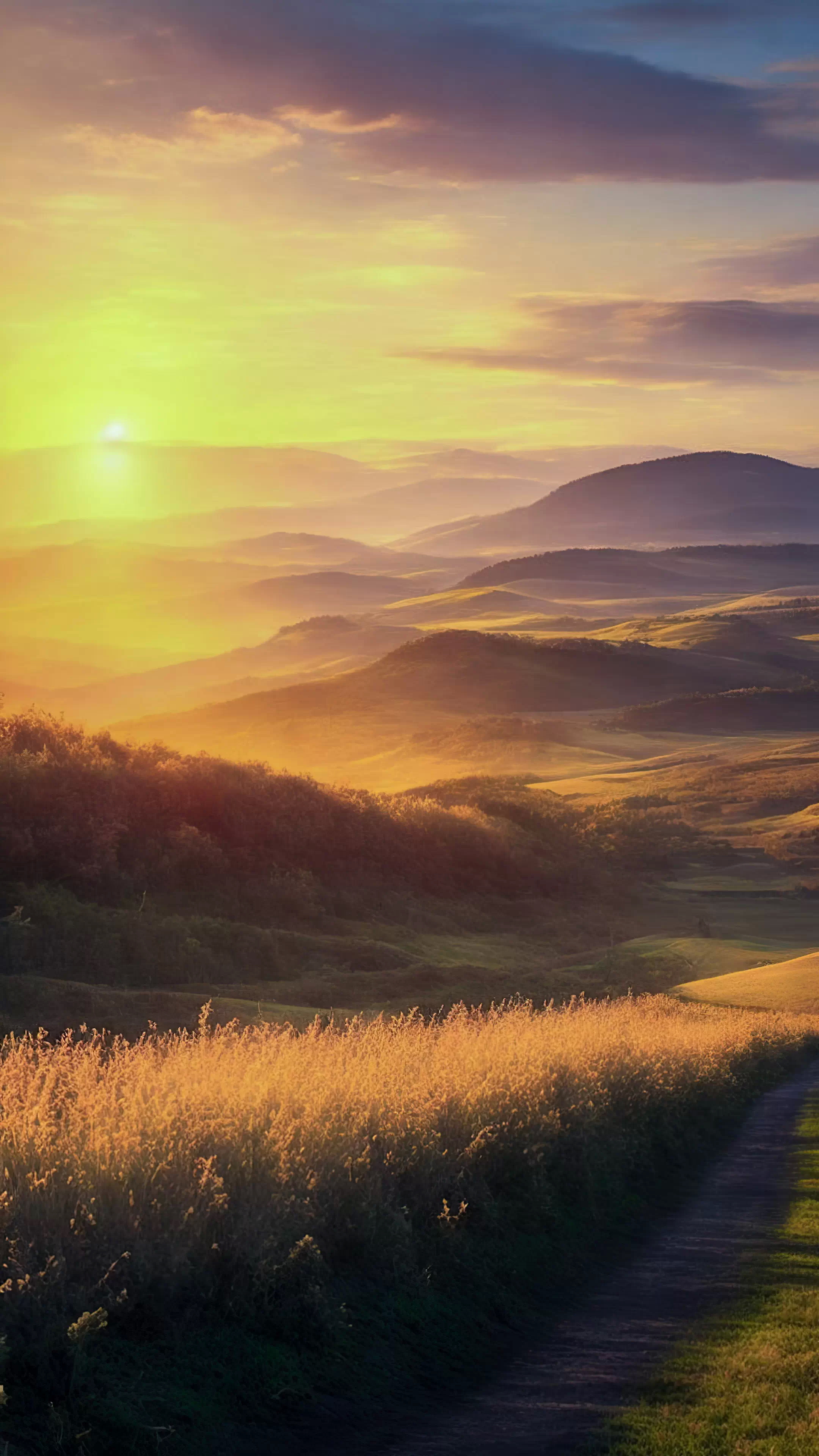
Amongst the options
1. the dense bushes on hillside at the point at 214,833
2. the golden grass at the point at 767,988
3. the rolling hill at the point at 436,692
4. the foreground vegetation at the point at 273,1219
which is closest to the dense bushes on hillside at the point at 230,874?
the dense bushes on hillside at the point at 214,833

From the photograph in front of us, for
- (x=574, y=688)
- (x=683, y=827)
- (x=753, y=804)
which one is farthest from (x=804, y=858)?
(x=574, y=688)

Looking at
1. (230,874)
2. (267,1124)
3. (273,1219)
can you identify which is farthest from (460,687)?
(273,1219)

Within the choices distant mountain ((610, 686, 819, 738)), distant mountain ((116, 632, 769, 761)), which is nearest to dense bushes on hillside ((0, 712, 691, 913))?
distant mountain ((116, 632, 769, 761))

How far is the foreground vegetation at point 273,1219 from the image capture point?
263 inches

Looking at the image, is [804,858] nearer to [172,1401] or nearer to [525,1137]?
[525,1137]

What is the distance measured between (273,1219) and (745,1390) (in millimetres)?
2876

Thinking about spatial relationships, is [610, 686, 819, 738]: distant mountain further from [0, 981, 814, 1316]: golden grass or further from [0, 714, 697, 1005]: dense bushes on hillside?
[0, 981, 814, 1316]: golden grass

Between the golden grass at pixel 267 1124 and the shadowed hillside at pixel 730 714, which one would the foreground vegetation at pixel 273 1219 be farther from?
the shadowed hillside at pixel 730 714

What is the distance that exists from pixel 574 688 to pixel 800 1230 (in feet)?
528

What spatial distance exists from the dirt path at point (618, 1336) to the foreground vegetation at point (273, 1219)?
1.31ft

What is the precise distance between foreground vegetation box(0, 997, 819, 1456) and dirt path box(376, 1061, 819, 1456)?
1.31ft

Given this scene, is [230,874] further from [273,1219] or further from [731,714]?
[731,714]

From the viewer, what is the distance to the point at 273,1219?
8125 mm

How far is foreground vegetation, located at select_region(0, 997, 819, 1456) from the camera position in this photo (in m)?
6.68
